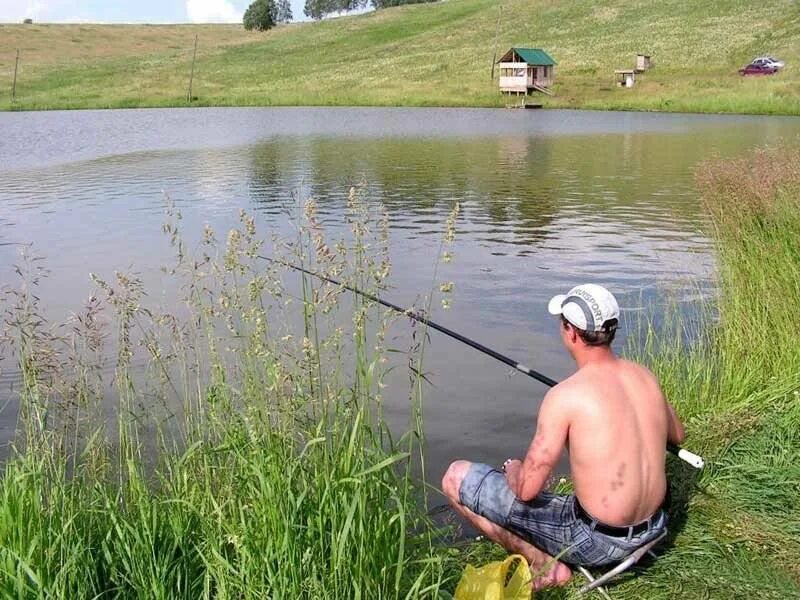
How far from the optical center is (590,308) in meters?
3.70

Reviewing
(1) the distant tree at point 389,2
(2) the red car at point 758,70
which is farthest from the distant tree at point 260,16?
(2) the red car at point 758,70

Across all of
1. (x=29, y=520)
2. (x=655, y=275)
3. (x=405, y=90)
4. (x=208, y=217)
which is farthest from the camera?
(x=405, y=90)

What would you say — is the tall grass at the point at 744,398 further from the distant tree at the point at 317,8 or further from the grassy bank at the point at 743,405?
the distant tree at the point at 317,8

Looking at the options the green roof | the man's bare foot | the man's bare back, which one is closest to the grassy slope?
the green roof

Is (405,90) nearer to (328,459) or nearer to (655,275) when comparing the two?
(655,275)

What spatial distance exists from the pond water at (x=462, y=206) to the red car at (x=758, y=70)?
528 inches

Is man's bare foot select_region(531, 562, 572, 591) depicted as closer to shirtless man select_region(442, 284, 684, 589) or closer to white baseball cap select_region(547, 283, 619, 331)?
shirtless man select_region(442, 284, 684, 589)

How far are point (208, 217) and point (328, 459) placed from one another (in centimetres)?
1207

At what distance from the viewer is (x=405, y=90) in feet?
186

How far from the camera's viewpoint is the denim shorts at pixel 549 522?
3.83m

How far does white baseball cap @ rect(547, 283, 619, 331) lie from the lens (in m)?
3.69

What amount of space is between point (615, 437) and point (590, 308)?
532 millimetres

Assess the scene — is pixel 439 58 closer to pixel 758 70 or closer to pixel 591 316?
pixel 758 70

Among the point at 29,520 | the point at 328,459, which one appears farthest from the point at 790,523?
the point at 29,520
